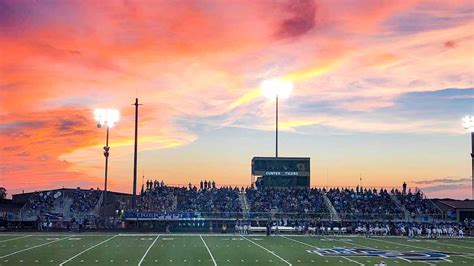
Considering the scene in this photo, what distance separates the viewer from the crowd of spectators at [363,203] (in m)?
56.9

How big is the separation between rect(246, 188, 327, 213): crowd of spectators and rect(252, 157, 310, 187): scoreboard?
1.36m

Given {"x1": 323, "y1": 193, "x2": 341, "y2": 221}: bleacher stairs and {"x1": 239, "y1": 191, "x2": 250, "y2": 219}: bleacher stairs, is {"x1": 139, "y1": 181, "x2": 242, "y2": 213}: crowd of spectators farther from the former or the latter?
{"x1": 323, "y1": 193, "x2": 341, "y2": 221}: bleacher stairs

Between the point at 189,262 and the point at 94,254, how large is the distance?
589 cm

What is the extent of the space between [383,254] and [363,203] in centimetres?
3069

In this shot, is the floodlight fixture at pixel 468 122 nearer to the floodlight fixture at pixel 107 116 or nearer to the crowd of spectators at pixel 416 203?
the crowd of spectators at pixel 416 203

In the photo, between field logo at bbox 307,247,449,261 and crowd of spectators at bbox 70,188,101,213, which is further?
crowd of spectators at bbox 70,188,101,213

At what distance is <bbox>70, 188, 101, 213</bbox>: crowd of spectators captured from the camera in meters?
62.5

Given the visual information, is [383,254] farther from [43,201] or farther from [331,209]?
[43,201]

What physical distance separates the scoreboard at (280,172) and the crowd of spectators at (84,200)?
17146mm

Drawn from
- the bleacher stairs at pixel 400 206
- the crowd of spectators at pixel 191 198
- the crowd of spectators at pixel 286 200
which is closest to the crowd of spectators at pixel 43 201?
the crowd of spectators at pixel 191 198

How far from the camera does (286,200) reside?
6238 centimetres

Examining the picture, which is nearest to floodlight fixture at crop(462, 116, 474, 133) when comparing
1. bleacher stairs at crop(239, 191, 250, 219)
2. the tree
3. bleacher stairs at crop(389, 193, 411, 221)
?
bleacher stairs at crop(389, 193, 411, 221)

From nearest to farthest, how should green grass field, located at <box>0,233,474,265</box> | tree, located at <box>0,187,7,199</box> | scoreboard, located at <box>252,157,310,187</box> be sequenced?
green grass field, located at <box>0,233,474,265</box> → scoreboard, located at <box>252,157,310,187</box> → tree, located at <box>0,187,7,199</box>

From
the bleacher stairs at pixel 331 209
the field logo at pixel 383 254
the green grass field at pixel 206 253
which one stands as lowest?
the green grass field at pixel 206 253
